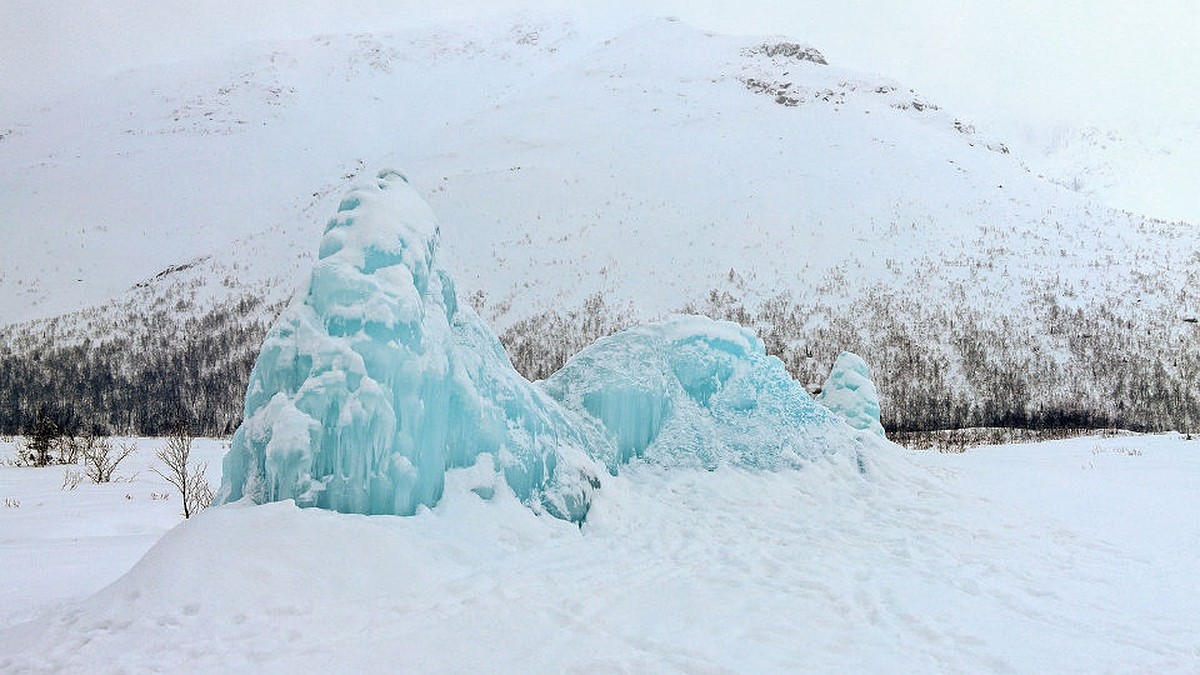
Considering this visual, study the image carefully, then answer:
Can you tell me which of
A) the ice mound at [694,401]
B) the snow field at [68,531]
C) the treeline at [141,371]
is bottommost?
the treeline at [141,371]

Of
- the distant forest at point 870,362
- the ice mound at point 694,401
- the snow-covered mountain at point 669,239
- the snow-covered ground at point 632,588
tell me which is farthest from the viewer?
the snow-covered mountain at point 669,239

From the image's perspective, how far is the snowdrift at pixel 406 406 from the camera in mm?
6742

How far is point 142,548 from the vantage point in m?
9.19

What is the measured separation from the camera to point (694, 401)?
39.0 ft

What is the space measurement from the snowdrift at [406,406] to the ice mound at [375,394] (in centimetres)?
2

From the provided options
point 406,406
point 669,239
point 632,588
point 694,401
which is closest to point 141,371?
point 669,239

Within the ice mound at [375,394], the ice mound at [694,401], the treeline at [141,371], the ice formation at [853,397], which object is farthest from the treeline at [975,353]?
the ice mound at [375,394]

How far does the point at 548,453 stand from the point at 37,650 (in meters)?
5.51

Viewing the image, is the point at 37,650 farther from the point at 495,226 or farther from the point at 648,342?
the point at 495,226

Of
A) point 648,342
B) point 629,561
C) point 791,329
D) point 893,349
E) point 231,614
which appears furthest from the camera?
point 791,329

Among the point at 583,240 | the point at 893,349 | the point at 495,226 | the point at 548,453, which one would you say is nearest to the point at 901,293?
the point at 893,349

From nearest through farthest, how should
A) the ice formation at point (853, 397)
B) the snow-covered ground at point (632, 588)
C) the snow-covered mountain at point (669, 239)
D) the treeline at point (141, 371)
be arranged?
the snow-covered ground at point (632, 588)
the ice formation at point (853, 397)
the snow-covered mountain at point (669, 239)
the treeline at point (141, 371)

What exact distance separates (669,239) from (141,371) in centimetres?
4786

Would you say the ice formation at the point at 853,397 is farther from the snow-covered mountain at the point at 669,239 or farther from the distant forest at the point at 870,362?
the distant forest at the point at 870,362
